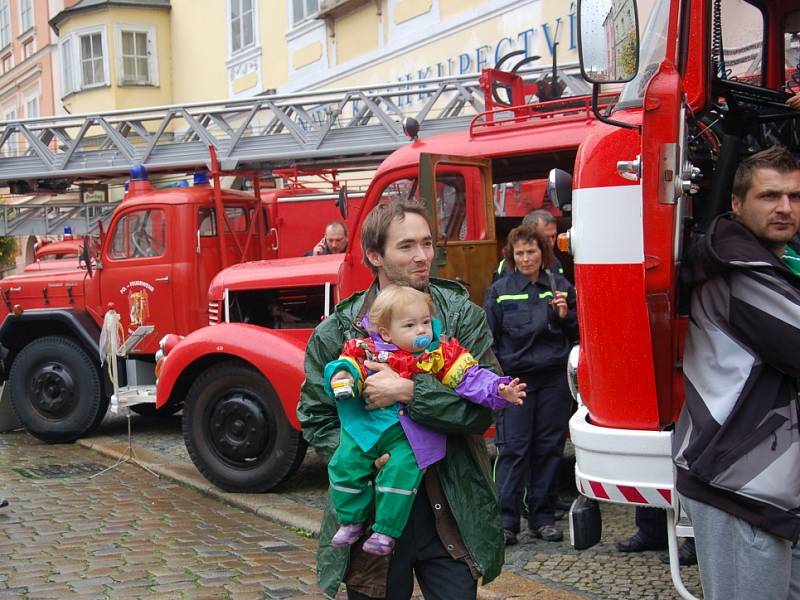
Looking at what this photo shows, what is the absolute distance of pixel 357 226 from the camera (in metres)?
7.35

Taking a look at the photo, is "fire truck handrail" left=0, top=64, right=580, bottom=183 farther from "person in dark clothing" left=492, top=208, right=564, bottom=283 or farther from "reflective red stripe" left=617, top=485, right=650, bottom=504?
"reflective red stripe" left=617, top=485, right=650, bottom=504

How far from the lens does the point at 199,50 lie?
26703 millimetres

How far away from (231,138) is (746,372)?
9317 mm

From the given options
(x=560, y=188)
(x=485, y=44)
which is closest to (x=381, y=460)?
(x=560, y=188)

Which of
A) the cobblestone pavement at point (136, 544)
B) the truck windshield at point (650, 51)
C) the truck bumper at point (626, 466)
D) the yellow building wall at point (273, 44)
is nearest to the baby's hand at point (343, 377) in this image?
the truck bumper at point (626, 466)

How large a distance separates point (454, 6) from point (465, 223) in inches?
392

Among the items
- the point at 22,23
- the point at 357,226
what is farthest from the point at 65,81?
the point at 357,226

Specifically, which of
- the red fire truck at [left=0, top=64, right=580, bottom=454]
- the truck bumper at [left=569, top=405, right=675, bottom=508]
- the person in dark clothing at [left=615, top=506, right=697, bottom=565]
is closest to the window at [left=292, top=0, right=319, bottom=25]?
the red fire truck at [left=0, top=64, right=580, bottom=454]

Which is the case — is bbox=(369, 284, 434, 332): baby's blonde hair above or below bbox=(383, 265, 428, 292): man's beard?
below

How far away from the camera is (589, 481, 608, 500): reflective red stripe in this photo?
3.71 meters

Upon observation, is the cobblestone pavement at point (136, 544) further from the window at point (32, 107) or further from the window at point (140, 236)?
the window at point (32, 107)

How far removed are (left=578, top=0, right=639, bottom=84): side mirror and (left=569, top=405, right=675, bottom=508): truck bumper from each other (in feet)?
4.18

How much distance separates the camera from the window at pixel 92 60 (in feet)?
95.1

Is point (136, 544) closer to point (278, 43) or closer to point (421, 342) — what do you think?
point (421, 342)
